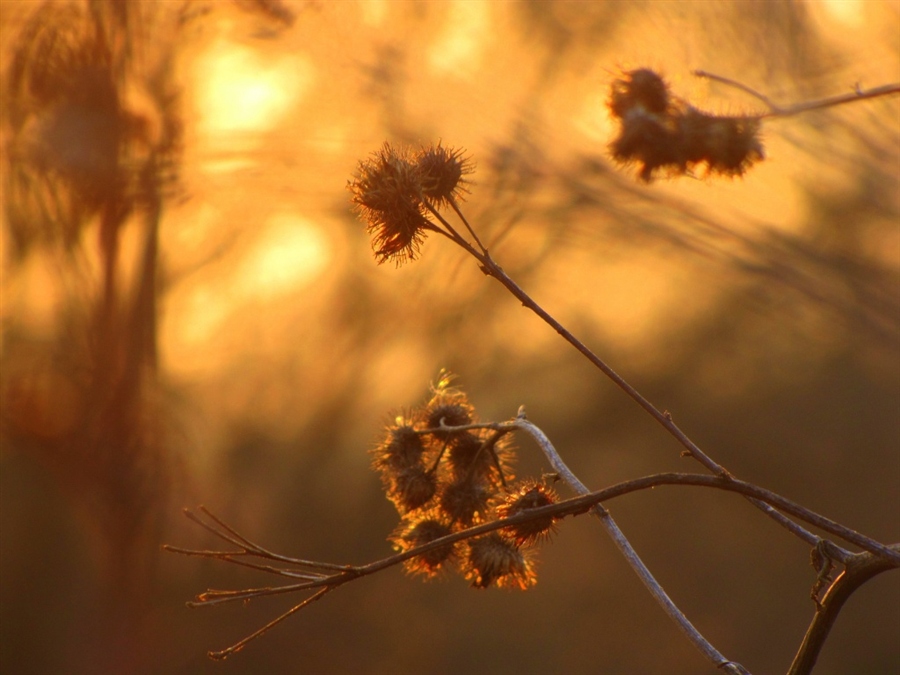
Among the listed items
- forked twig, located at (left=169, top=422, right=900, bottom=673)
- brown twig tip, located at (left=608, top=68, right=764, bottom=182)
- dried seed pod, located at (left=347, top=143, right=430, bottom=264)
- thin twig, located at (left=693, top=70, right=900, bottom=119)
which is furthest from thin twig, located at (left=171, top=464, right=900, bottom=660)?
brown twig tip, located at (left=608, top=68, right=764, bottom=182)

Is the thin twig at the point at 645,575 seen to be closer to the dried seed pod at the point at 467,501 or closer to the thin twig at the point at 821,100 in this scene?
the dried seed pod at the point at 467,501

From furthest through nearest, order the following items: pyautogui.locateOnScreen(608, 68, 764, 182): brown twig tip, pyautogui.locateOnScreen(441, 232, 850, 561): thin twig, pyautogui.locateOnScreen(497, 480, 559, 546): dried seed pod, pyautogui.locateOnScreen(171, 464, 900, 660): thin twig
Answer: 1. pyautogui.locateOnScreen(608, 68, 764, 182): brown twig tip
2. pyautogui.locateOnScreen(497, 480, 559, 546): dried seed pod
3. pyautogui.locateOnScreen(441, 232, 850, 561): thin twig
4. pyautogui.locateOnScreen(171, 464, 900, 660): thin twig

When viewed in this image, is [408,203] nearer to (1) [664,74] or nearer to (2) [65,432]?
(1) [664,74]

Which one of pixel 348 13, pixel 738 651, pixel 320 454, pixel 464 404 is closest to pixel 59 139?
pixel 348 13

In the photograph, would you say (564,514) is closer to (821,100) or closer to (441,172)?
(441,172)

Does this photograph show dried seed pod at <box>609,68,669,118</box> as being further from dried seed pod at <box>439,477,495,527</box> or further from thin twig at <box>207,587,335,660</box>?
thin twig at <box>207,587,335,660</box>

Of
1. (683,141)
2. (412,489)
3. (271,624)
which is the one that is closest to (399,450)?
(412,489)
